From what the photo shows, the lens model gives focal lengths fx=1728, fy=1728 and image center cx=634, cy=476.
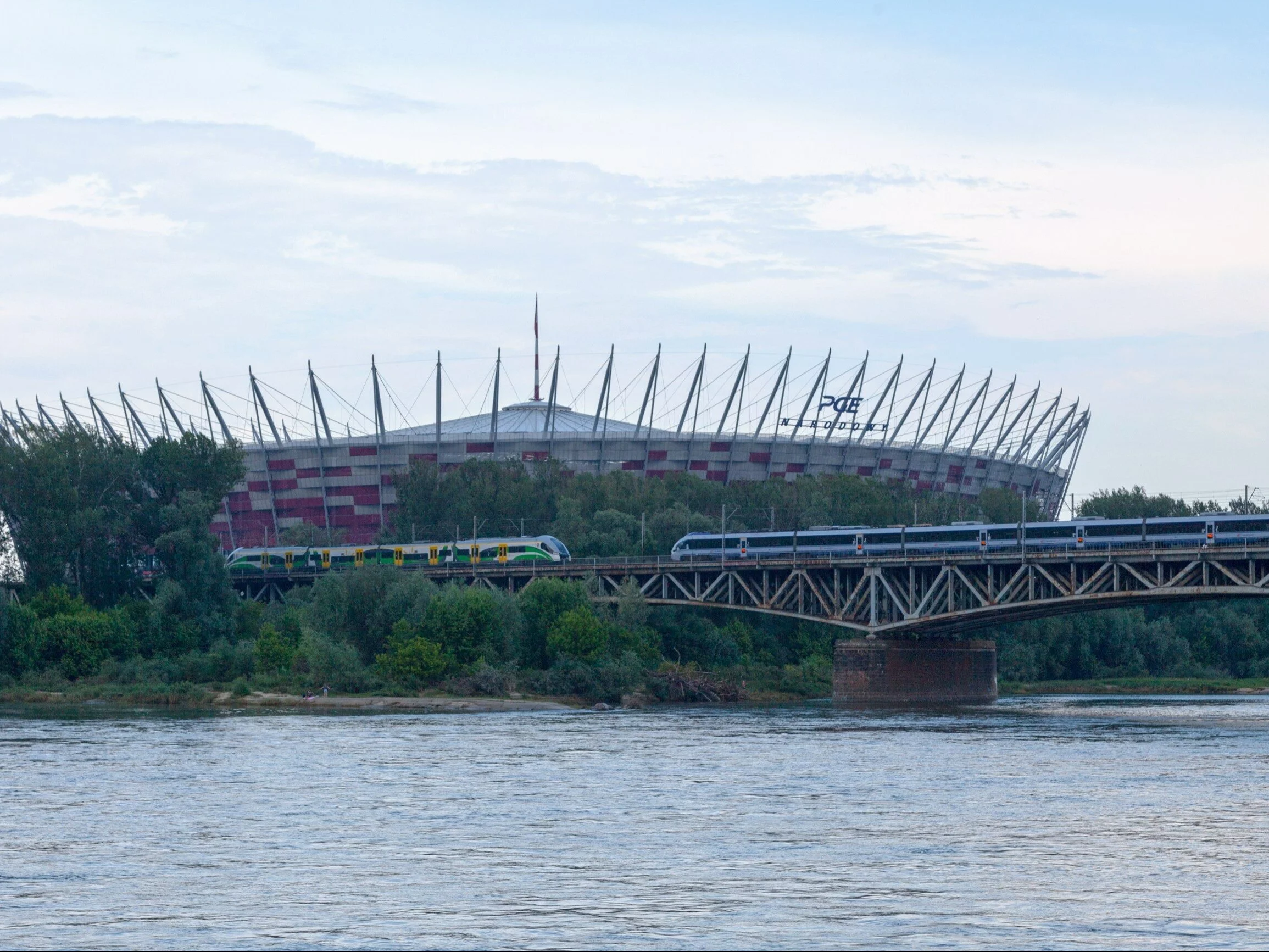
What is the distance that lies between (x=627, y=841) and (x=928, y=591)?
69255mm

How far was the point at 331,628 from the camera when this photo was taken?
4336 inches

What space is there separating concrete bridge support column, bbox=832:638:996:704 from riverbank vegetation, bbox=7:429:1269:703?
7517mm

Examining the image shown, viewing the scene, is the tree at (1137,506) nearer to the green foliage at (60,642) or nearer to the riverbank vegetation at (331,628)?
the riverbank vegetation at (331,628)

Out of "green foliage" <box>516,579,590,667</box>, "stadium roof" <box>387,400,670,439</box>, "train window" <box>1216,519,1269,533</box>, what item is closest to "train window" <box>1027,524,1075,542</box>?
"train window" <box>1216,519,1269,533</box>

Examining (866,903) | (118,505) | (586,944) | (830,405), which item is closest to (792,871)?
(866,903)

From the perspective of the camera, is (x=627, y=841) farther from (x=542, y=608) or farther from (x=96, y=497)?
(x=96, y=497)

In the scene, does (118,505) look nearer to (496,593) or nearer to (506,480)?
(496,593)

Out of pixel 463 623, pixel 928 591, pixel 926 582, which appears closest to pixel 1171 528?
pixel 928 591

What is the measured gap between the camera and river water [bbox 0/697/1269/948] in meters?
30.2

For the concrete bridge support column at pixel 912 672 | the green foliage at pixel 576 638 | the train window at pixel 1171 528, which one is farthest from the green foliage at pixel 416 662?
the train window at pixel 1171 528

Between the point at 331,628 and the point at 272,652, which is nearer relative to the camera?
the point at 272,652

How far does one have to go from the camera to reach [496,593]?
109 m

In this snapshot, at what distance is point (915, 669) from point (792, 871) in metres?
76.9

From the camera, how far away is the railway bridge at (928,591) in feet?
315
